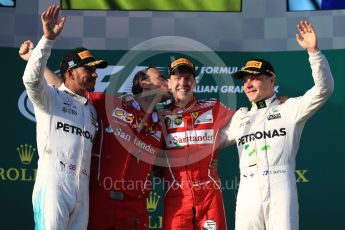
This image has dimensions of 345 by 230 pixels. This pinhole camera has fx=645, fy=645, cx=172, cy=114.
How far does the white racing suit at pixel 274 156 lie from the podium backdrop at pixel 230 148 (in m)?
1.85

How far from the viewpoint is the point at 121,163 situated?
441 cm

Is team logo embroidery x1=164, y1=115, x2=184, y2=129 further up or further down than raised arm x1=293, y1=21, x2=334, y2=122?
further down

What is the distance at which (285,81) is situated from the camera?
20.6 feet

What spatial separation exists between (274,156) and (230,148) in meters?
2.01

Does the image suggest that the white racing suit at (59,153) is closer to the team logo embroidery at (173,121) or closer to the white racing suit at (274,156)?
the team logo embroidery at (173,121)

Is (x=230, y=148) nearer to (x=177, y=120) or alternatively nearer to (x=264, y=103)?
(x=177, y=120)

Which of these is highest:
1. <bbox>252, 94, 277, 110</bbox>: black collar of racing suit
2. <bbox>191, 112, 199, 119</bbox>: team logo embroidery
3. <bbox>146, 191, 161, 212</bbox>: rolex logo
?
<bbox>252, 94, 277, 110</bbox>: black collar of racing suit

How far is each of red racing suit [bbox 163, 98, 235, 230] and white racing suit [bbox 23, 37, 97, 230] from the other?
0.62 metres

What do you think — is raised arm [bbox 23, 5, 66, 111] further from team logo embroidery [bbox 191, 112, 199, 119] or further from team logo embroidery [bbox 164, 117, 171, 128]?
team logo embroidery [bbox 191, 112, 199, 119]

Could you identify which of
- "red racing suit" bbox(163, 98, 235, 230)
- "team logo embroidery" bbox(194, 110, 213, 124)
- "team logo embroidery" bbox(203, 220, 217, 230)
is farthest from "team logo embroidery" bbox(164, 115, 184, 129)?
"team logo embroidery" bbox(203, 220, 217, 230)

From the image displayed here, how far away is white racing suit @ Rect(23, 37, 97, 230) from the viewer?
402 centimetres

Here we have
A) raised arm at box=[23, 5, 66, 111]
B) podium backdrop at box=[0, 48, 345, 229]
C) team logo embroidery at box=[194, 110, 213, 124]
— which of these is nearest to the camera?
raised arm at box=[23, 5, 66, 111]

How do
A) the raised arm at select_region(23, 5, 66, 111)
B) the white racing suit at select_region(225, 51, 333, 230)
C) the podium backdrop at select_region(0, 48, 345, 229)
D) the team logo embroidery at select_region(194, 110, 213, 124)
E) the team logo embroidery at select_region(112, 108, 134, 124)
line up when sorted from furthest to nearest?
the podium backdrop at select_region(0, 48, 345, 229), the team logo embroidery at select_region(194, 110, 213, 124), the team logo embroidery at select_region(112, 108, 134, 124), the white racing suit at select_region(225, 51, 333, 230), the raised arm at select_region(23, 5, 66, 111)

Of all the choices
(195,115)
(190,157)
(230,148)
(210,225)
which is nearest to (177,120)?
(195,115)
